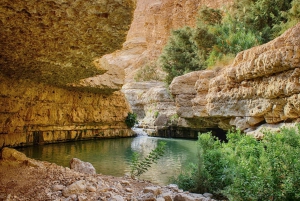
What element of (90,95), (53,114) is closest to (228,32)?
(90,95)

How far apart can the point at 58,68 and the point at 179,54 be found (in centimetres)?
1642

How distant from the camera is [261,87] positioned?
8070mm

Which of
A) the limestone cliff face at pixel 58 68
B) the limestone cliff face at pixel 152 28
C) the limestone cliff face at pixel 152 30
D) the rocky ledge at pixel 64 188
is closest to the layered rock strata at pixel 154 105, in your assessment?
the limestone cliff face at pixel 58 68

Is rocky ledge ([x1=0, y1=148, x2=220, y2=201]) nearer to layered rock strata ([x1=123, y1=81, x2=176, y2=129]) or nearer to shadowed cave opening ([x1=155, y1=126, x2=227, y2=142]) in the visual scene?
shadowed cave opening ([x1=155, y1=126, x2=227, y2=142])

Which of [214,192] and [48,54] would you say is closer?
[214,192]

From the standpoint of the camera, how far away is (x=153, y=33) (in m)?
46.7

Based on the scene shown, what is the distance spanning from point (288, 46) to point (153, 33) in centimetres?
4173

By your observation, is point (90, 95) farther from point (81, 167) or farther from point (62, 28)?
point (62, 28)

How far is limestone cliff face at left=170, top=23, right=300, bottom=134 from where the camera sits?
674cm

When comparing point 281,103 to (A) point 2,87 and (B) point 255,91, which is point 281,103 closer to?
(B) point 255,91

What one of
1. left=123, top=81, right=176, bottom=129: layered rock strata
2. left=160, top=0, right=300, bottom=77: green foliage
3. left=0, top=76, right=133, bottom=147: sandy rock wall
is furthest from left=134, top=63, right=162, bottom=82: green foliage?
left=0, top=76, right=133, bottom=147: sandy rock wall

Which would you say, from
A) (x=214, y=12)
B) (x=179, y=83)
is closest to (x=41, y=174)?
(x=179, y=83)

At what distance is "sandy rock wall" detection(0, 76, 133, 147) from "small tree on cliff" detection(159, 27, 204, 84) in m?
5.93

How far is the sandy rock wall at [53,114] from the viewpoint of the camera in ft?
40.2
